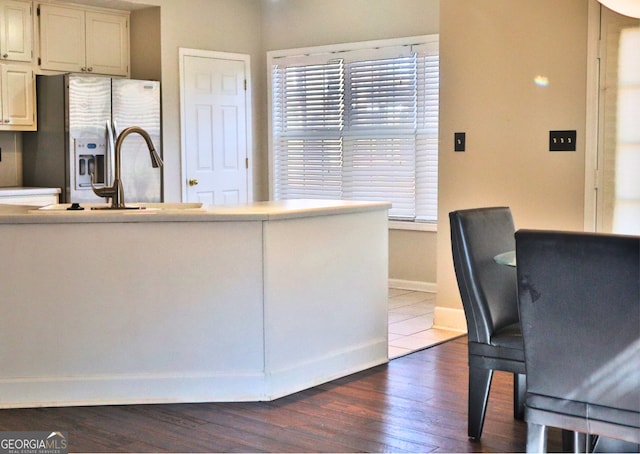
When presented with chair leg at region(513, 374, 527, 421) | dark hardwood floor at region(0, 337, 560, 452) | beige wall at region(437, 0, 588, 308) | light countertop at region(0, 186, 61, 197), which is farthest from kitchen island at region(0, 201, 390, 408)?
light countertop at region(0, 186, 61, 197)

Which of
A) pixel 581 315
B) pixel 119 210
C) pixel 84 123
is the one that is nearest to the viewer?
pixel 581 315

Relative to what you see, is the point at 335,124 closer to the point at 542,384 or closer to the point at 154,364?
the point at 154,364

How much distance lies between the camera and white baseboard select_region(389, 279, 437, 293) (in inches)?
257

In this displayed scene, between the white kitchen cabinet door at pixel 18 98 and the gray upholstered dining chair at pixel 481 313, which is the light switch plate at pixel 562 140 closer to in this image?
the gray upholstered dining chair at pixel 481 313

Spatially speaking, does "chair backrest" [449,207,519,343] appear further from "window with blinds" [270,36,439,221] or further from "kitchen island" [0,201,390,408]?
"window with blinds" [270,36,439,221]

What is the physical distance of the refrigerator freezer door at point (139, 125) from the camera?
6.22 meters

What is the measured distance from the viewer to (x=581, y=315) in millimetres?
2217

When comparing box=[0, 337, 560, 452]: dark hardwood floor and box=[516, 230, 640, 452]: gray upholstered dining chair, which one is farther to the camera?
box=[0, 337, 560, 452]: dark hardwood floor

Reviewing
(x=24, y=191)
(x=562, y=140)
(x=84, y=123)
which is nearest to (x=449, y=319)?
(x=562, y=140)

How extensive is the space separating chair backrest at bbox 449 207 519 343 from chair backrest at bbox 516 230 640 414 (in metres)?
0.69

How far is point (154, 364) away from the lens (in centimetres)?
356

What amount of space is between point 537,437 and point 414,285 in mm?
4272

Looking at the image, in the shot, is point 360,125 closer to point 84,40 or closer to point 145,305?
point 84,40

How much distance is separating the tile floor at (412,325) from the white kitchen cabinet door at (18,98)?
3.12 metres
